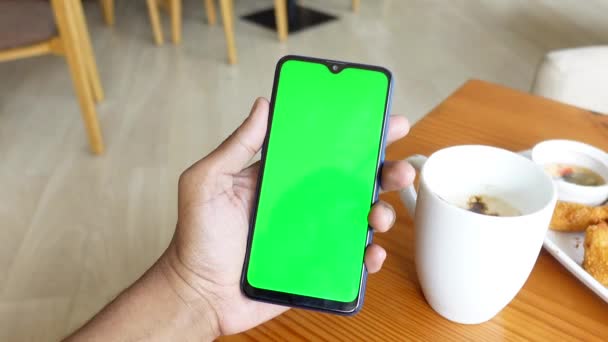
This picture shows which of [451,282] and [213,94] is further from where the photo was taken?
[213,94]

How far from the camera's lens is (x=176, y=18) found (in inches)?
86.7

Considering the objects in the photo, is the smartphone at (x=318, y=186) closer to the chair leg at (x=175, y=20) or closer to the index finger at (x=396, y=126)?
the index finger at (x=396, y=126)

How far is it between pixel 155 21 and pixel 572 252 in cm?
207

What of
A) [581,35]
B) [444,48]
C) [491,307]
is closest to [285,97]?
[491,307]

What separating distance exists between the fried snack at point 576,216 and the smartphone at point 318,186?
20 centimetres

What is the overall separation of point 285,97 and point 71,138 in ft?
4.32

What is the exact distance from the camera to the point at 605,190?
51 cm

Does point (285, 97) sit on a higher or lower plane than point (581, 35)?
higher

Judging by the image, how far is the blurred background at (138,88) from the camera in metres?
1.13

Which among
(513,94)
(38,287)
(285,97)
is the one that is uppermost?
(285,97)

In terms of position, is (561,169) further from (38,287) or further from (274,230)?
(38,287)

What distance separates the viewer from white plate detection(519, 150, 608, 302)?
0.45m

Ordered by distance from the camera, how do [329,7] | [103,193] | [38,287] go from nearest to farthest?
[38,287], [103,193], [329,7]

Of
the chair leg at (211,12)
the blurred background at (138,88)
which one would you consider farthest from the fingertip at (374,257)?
the chair leg at (211,12)
